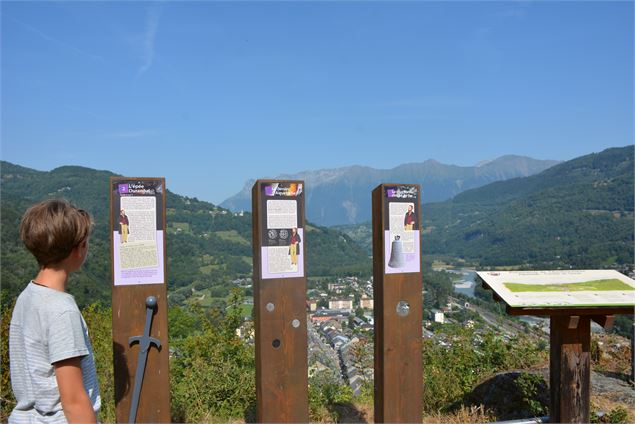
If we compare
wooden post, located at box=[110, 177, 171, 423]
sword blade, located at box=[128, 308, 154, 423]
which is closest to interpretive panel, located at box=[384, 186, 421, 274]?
wooden post, located at box=[110, 177, 171, 423]

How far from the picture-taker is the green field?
4004 millimetres

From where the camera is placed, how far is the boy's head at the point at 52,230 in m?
1.93

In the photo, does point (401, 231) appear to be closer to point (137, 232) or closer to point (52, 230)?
point (137, 232)

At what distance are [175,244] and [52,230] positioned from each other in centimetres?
3269

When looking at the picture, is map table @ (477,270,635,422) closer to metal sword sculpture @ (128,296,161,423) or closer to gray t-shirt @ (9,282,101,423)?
metal sword sculpture @ (128,296,161,423)

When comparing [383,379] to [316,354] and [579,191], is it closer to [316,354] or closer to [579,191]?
[316,354]

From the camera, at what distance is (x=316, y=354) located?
6.38 m

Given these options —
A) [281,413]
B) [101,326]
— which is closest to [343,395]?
[281,413]

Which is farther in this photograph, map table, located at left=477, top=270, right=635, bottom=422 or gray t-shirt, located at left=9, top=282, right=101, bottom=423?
map table, located at left=477, top=270, right=635, bottom=422

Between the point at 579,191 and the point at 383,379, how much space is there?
7514cm

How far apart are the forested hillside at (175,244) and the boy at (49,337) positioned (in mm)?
9762

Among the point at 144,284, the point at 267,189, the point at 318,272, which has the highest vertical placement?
the point at 267,189

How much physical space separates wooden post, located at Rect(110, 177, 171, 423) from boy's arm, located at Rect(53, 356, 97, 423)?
159 centimetres

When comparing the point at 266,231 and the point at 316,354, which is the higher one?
the point at 266,231
